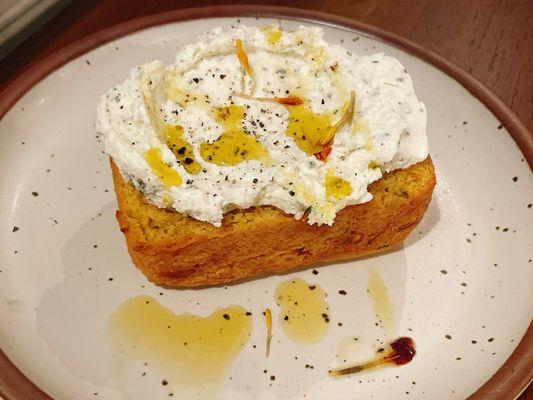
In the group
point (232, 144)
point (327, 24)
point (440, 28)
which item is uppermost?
point (440, 28)

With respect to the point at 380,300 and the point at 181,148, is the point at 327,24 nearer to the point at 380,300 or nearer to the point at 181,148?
the point at 181,148

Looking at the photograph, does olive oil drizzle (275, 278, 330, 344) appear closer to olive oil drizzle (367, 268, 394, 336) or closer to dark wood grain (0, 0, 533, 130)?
olive oil drizzle (367, 268, 394, 336)

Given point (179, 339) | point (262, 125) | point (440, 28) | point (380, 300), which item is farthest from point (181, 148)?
point (440, 28)

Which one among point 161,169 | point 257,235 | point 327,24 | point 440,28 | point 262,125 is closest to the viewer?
point 161,169

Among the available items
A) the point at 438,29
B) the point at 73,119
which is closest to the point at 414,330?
→ the point at 73,119

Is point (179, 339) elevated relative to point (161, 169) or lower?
lower

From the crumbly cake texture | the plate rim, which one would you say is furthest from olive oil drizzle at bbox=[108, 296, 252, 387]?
the plate rim
